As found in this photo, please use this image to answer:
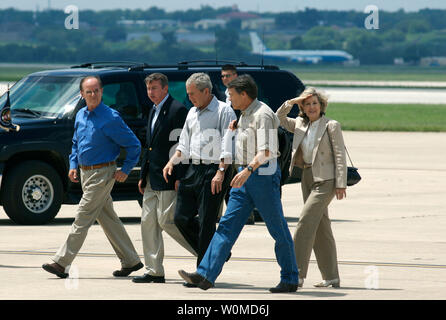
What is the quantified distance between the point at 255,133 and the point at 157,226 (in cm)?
139

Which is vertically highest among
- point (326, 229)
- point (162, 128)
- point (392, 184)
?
point (162, 128)

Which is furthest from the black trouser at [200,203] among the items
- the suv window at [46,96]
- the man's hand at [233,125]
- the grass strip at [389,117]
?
the grass strip at [389,117]

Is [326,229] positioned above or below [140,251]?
above

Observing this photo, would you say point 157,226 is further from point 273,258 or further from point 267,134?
point 273,258

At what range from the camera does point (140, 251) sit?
11.6 meters

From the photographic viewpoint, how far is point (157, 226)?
31.0ft

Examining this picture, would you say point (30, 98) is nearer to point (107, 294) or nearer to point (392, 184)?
point (107, 294)

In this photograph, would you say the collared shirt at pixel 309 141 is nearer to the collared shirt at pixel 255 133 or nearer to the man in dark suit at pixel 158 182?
the collared shirt at pixel 255 133

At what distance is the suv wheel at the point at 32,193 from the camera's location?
1392cm

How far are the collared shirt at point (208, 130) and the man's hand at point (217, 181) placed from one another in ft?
0.63

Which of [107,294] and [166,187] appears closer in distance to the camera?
[107,294]

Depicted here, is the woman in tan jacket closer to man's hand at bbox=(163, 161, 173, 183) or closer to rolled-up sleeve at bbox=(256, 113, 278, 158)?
rolled-up sleeve at bbox=(256, 113, 278, 158)
